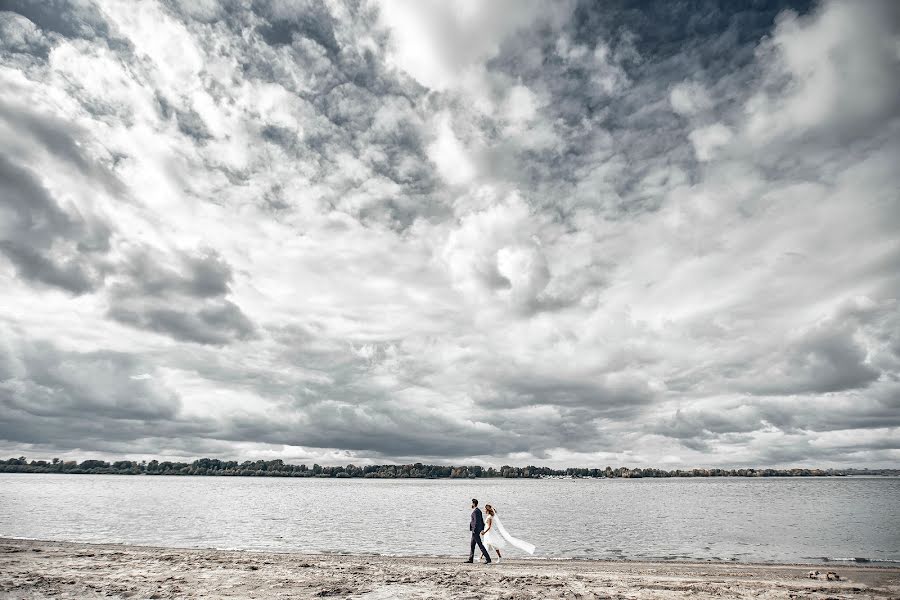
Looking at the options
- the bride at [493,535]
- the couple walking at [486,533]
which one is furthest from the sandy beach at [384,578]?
the bride at [493,535]

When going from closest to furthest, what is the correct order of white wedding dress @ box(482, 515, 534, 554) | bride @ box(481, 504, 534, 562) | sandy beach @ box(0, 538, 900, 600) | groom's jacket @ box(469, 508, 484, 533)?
sandy beach @ box(0, 538, 900, 600) < groom's jacket @ box(469, 508, 484, 533) < bride @ box(481, 504, 534, 562) < white wedding dress @ box(482, 515, 534, 554)

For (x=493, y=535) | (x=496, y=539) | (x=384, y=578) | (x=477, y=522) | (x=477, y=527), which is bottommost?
(x=384, y=578)

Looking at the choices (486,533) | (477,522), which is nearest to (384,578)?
(477,522)

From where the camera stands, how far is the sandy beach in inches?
800

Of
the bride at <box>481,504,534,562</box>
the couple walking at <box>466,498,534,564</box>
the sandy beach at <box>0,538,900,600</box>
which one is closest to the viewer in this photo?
the sandy beach at <box>0,538,900,600</box>

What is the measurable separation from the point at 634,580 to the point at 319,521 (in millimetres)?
52889

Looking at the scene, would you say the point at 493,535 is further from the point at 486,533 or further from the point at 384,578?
the point at 384,578

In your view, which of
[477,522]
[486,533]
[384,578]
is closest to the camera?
[384,578]

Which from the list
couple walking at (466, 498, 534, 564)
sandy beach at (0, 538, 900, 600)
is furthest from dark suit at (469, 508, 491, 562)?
sandy beach at (0, 538, 900, 600)

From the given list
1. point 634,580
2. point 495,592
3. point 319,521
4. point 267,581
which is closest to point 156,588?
point 267,581

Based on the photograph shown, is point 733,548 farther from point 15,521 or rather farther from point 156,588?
point 15,521

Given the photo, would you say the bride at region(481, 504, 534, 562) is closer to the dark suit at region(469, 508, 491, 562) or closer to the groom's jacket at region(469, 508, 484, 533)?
the dark suit at region(469, 508, 491, 562)

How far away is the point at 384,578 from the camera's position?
2453 centimetres

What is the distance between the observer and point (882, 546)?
1628 inches
